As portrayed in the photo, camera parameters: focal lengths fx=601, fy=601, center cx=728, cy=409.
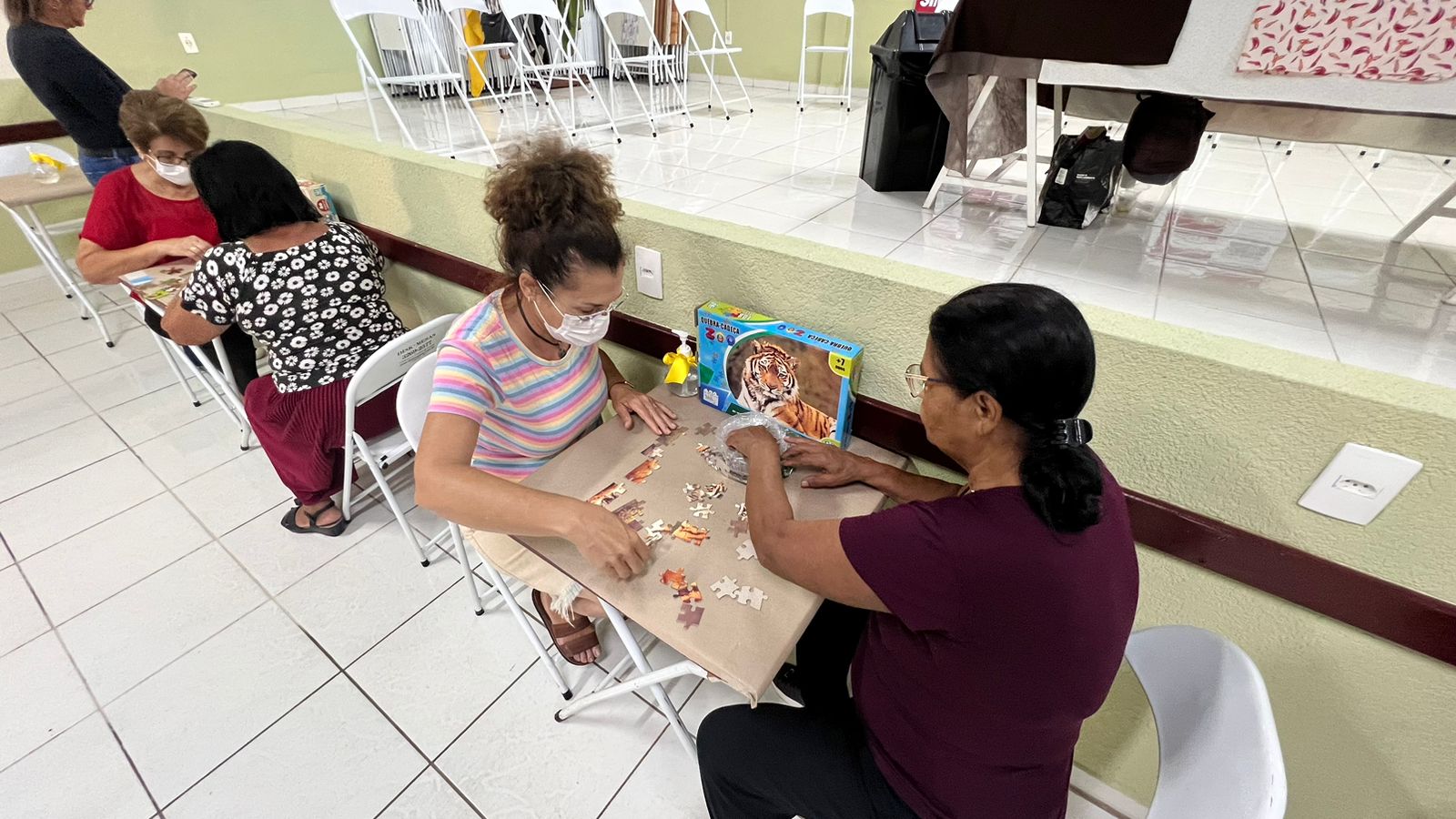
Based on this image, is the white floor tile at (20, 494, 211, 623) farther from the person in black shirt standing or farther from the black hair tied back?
the black hair tied back

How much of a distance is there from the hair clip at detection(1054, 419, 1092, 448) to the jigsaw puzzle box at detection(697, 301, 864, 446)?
1.67ft

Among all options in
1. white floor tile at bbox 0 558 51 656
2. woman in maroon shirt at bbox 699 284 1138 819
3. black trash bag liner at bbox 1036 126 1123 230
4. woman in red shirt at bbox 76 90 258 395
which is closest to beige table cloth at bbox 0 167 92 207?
woman in red shirt at bbox 76 90 258 395

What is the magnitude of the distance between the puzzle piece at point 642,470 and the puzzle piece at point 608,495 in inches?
1.4

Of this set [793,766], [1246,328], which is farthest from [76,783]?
[1246,328]

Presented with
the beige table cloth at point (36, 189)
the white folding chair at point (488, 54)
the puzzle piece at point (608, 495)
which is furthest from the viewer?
the white folding chair at point (488, 54)

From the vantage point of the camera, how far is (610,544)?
41.1 inches

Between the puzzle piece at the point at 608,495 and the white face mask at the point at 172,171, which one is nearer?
the puzzle piece at the point at 608,495

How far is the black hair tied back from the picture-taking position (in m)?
0.76

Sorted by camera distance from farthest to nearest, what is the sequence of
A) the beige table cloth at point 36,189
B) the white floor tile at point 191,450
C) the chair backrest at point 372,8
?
1. the chair backrest at point 372,8
2. the beige table cloth at point 36,189
3. the white floor tile at point 191,450

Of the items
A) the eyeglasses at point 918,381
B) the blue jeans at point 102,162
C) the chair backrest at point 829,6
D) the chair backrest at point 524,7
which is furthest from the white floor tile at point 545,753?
the chair backrest at point 829,6

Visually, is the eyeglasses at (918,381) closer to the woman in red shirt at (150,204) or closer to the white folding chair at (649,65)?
the woman in red shirt at (150,204)

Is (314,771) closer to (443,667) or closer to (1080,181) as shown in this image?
(443,667)

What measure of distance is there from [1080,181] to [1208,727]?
2.02m

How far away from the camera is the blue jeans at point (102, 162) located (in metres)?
2.79
